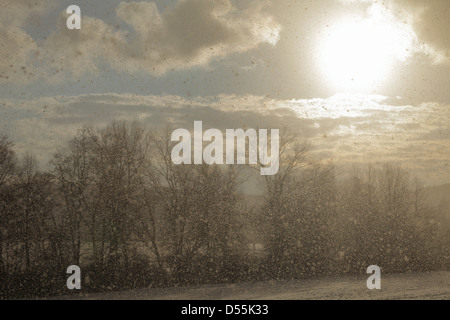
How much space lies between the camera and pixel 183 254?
2700cm

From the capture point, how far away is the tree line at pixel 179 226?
2589 cm

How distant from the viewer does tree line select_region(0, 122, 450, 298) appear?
2589cm

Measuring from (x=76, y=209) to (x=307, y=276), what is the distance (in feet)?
51.5

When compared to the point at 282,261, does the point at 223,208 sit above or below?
above

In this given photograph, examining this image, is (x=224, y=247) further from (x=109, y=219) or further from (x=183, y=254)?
(x=109, y=219)

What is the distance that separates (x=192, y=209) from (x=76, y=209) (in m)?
7.72

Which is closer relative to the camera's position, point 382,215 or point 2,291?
point 2,291

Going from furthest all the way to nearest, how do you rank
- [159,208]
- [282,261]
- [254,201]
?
[254,201], [159,208], [282,261]

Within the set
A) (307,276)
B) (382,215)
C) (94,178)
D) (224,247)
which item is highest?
(94,178)

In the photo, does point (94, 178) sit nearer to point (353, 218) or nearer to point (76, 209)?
point (76, 209)

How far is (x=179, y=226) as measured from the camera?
1117 inches

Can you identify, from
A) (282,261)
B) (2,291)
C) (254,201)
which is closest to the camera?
(2,291)

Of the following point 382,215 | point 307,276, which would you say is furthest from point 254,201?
point 382,215

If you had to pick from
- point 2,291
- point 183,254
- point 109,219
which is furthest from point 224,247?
point 2,291
